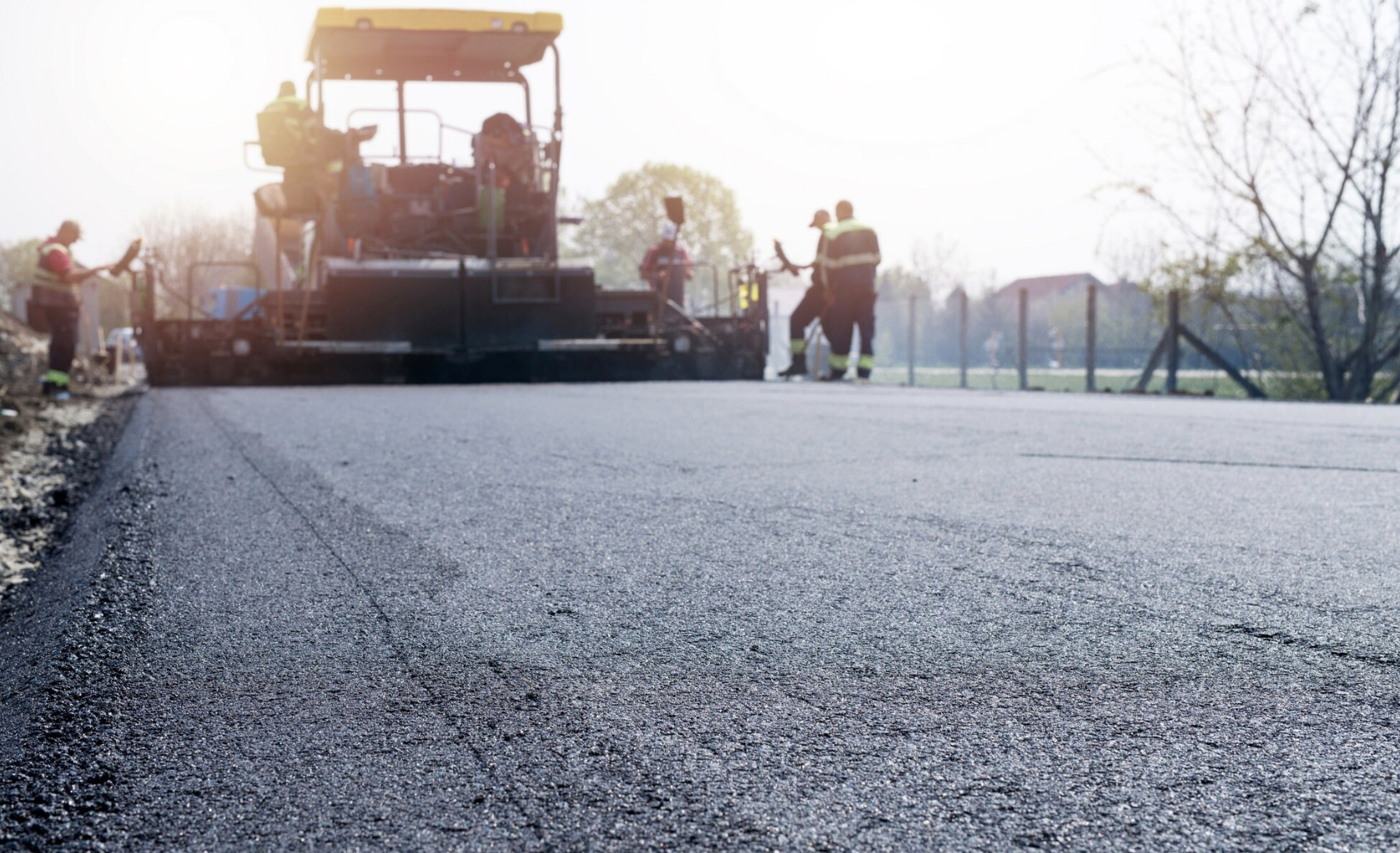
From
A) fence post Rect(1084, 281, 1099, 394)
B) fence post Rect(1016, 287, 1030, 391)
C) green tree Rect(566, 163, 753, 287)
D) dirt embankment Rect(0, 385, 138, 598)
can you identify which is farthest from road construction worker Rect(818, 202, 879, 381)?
green tree Rect(566, 163, 753, 287)

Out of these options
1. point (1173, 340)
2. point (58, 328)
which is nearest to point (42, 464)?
point (58, 328)

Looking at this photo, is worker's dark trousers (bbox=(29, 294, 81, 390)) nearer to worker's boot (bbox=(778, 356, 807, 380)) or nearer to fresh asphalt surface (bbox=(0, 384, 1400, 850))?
worker's boot (bbox=(778, 356, 807, 380))

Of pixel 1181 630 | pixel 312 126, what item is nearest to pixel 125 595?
pixel 1181 630

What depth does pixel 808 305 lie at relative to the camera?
16.1m

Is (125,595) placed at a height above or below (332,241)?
below

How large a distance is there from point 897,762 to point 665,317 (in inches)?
538

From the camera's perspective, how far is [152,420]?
885 centimetres

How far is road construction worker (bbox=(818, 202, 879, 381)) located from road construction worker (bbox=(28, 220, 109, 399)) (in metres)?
7.68

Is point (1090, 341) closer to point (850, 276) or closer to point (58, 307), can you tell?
point (850, 276)

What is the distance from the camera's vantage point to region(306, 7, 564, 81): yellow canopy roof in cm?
1298

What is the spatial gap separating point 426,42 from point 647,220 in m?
42.4

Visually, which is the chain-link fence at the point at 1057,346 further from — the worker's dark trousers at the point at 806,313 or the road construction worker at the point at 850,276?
the worker's dark trousers at the point at 806,313

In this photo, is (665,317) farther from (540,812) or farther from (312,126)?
(540,812)

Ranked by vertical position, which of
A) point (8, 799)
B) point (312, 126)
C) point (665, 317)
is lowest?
point (8, 799)
